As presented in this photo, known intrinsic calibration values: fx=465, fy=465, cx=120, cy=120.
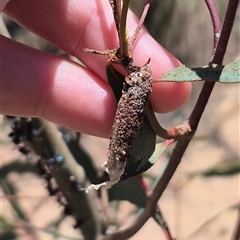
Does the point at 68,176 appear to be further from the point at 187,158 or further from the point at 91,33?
the point at 187,158

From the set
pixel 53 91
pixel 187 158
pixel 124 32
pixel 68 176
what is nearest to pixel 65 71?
pixel 53 91

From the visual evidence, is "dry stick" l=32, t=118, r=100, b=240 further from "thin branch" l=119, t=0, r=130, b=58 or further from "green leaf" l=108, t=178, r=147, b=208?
"thin branch" l=119, t=0, r=130, b=58

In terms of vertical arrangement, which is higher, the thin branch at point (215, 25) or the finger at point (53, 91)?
the thin branch at point (215, 25)

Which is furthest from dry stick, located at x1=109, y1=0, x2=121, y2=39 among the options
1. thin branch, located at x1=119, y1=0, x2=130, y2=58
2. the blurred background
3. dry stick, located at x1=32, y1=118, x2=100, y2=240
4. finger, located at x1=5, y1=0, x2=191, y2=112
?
the blurred background

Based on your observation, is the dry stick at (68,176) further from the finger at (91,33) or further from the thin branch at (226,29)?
the thin branch at (226,29)

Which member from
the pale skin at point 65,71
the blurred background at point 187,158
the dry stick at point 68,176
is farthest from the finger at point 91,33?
the blurred background at point 187,158

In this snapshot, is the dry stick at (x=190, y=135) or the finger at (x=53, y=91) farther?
the finger at (x=53, y=91)
